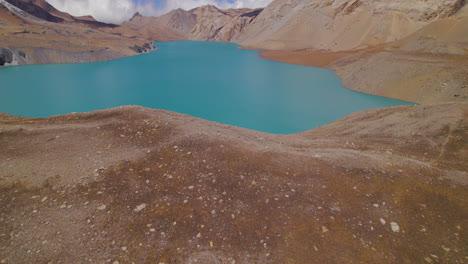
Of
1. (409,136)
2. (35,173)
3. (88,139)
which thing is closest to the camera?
(35,173)

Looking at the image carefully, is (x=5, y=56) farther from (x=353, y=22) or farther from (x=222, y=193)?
(x=353, y=22)

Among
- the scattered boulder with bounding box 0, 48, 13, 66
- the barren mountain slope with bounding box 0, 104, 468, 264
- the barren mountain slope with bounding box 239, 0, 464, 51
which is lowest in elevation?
the scattered boulder with bounding box 0, 48, 13, 66

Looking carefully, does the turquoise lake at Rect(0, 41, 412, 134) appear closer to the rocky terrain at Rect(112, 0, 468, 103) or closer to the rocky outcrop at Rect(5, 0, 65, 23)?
the rocky terrain at Rect(112, 0, 468, 103)

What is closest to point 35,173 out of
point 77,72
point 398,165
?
point 398,165

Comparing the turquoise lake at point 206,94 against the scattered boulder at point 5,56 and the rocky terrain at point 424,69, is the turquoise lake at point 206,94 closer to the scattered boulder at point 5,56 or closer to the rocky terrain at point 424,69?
the rocky terrain at point 424,69

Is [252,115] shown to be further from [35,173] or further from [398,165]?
[35,173]

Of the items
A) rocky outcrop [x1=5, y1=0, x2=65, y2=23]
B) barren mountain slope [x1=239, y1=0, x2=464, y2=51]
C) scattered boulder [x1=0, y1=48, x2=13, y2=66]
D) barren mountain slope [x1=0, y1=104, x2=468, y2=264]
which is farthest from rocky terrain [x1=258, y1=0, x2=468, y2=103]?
rocky outcrop [x1=5, y1=0, x2=65, y2=23]
